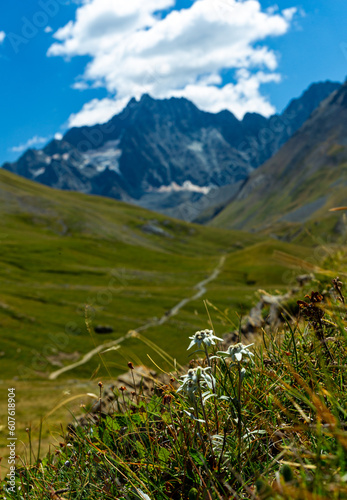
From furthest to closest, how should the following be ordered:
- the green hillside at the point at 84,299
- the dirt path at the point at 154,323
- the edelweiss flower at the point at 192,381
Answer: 1. the green hillside at the point at 84,299
2. the dirt path at the point at 154,323
3. the edelweiss flower at the point at 192,381

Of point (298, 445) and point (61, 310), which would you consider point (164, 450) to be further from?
point (61, 310)

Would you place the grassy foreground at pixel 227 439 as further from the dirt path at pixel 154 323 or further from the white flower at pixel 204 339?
the dirt path at pixel 154 323

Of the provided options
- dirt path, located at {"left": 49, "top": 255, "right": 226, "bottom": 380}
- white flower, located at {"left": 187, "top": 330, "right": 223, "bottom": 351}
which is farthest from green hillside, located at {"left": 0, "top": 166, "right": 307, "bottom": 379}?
white flower, located at {"left": 187, "top": 330, "right": 223, "bottom": 351}

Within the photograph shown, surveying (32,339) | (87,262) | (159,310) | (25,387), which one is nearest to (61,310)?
(32,339)

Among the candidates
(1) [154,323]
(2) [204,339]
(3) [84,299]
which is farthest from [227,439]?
(3) [84,299]

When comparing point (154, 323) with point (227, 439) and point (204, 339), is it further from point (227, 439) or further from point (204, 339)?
point (204, 339)

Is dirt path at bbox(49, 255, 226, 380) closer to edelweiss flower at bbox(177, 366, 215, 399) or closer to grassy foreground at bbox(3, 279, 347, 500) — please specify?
grassy foreground at bbox(3, 279, 347, 500)

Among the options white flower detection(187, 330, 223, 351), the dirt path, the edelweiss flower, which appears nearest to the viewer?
the edelweiss flower

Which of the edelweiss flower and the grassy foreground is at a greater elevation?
the edelweiss flower

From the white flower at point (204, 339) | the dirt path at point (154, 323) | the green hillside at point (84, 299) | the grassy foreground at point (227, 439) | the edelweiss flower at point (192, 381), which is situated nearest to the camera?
the grassy foreground at point (227, 439)

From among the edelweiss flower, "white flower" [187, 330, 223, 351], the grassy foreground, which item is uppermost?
"white flower" [187, 330, 223, 351]

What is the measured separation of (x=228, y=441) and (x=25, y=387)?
8020cm

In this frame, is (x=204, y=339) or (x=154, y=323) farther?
(x=154, y=323)

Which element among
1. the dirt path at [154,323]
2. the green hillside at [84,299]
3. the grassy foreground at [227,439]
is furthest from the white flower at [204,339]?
the green hillside at [84,299]
